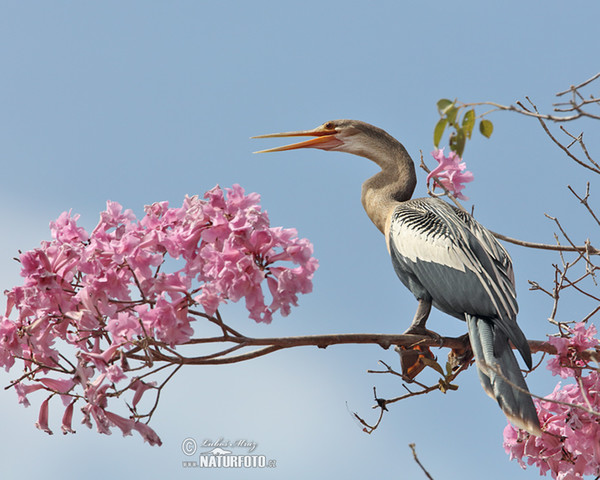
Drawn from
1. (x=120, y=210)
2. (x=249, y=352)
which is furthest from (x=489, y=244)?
(x=120, y=210)

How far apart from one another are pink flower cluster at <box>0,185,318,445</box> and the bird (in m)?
1.08

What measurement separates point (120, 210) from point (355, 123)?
101 inches

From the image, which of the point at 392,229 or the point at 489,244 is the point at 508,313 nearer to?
the point at 489,244

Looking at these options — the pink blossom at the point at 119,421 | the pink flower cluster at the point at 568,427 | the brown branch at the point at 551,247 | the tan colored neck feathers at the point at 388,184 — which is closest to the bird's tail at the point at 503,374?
the pink flower cluster at the point at 568,427

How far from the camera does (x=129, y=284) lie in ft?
8.86

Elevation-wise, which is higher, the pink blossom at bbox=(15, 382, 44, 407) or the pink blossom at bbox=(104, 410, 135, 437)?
the pink blossom at bbox=(15, 382, 44, 407)

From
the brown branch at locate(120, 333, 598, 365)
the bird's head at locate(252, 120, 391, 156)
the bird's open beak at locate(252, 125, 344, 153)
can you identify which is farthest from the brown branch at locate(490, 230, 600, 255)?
the bird's open beak at locate(252, 125, 344, 153)

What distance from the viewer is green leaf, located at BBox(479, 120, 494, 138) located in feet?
7.29

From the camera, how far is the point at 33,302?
8.84 ft

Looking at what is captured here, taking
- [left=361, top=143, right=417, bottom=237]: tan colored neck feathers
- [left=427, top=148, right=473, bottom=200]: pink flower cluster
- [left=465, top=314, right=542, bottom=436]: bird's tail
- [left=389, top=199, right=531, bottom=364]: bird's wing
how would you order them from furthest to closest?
[left=361, top=143, right=417, bottom=237]: tan colored neck feathers → [left=427, top=148, right=473, bottom=200]: pink flower cluster → [left=389, top=199, right=531, bottom=364]: bird's wing → [left=465, top=314, right=542, bottom=436]: bird's tail

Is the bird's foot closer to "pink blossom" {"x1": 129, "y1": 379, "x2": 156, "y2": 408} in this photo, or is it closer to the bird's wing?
the bird's wing

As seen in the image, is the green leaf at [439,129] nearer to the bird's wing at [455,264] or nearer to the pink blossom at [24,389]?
the bird's wing at [455,264]

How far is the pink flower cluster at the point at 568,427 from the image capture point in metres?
3.47

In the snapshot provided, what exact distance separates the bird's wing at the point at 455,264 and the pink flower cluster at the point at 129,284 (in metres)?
1.39
